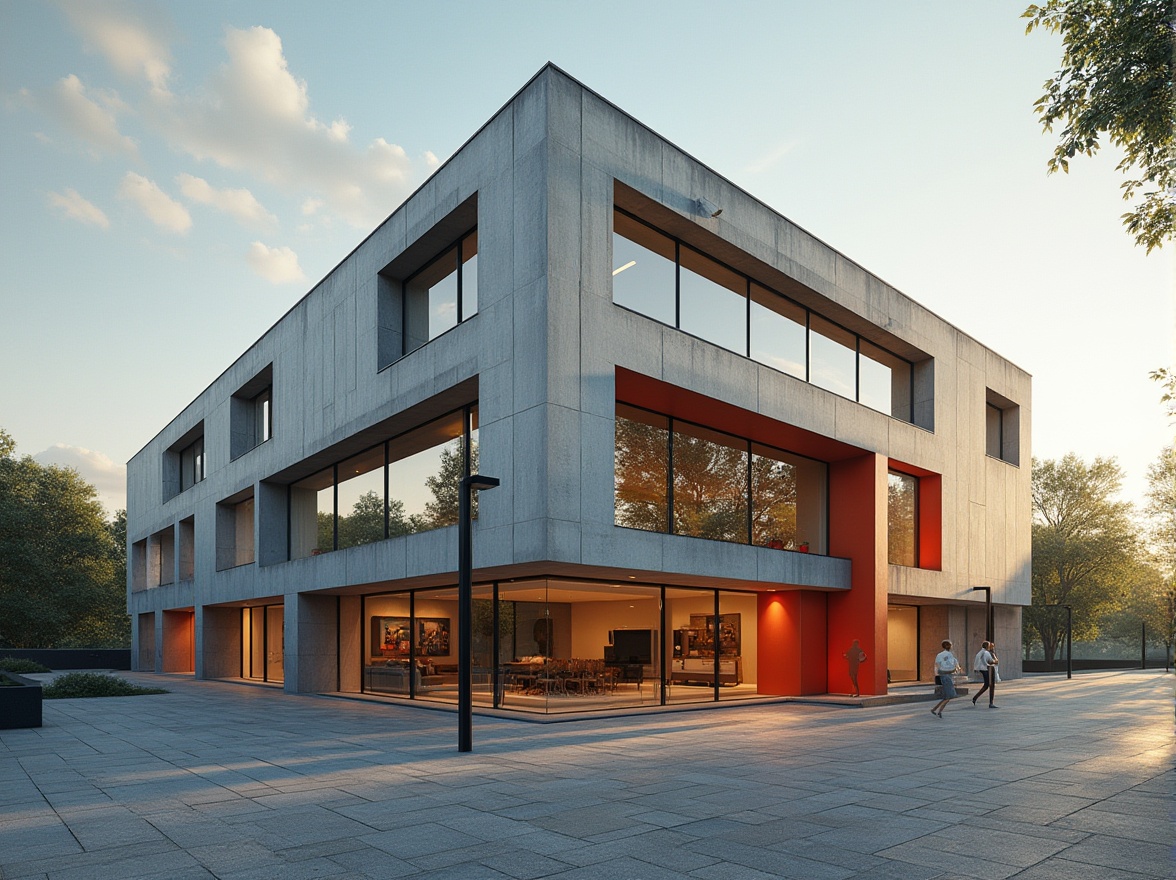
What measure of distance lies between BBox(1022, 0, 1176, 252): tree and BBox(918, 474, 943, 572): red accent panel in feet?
60.8

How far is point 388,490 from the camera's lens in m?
24.9

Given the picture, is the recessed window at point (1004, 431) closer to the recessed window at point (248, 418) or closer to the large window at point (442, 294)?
the large window at point (442, 294)

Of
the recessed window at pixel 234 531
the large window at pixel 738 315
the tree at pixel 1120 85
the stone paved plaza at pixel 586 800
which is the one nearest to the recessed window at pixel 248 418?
the recessed window at pixel 234 531

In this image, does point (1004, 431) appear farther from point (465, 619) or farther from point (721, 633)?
point (465, 619)

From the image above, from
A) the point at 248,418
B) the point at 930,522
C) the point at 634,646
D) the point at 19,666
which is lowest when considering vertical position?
A: the point at 19,666

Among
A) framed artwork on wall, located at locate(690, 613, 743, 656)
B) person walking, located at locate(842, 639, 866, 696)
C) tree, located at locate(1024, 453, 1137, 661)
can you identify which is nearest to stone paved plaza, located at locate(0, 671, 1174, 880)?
framed artwork on wall, located at locate(690, 613, 743, 656)

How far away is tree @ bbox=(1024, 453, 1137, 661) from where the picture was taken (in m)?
52.9

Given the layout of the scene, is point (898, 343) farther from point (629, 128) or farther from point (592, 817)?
point (592, 817)

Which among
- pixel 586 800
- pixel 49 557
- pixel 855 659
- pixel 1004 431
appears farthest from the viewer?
pixel 49 557

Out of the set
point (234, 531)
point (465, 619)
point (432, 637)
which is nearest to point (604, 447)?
point (465, 619)

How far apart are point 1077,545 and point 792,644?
35.4 metres

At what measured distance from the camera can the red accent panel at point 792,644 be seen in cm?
2567

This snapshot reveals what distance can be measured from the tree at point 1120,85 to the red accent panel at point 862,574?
46.3ft

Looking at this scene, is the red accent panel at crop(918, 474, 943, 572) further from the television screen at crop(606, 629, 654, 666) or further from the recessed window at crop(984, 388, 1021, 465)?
the television screen at crop(606, 629, 654, 666)
